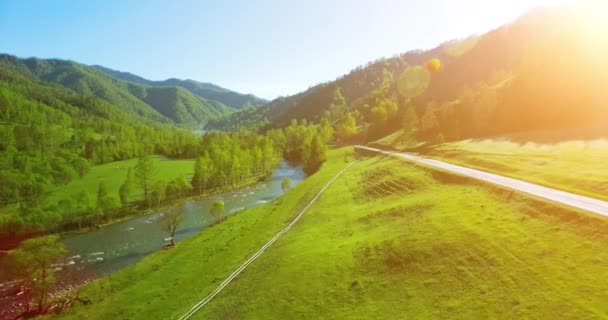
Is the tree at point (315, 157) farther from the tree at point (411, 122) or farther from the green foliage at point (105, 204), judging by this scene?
the green foliage at point (105, 204)

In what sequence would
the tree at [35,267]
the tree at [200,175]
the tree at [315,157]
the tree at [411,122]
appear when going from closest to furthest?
the tree at [35,267], the tree at [200,175], the tree at [411,122], the tree at [315,157]

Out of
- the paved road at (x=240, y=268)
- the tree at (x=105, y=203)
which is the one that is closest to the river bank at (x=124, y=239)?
the tree at (x=105, y=203)

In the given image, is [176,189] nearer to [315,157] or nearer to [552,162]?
[315,157]

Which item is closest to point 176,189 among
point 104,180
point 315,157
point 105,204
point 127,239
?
point 105,204

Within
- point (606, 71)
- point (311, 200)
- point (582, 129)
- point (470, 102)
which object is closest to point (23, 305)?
point (311, 200)

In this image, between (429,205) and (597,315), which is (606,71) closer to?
(429,205)
